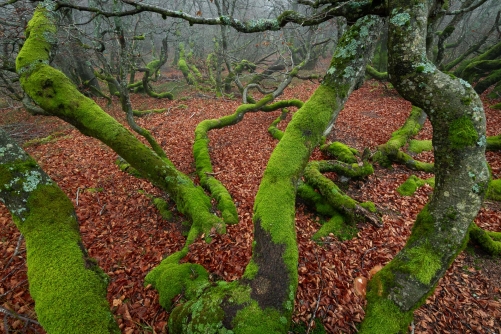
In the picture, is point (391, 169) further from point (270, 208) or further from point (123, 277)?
point (123, 277)

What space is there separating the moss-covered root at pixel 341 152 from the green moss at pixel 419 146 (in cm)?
272

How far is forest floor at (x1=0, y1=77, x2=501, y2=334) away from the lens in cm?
379

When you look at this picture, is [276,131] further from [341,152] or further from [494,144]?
[494,144]

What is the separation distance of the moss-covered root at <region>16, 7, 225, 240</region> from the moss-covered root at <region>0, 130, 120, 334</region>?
6.44 feet

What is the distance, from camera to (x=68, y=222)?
106 inches

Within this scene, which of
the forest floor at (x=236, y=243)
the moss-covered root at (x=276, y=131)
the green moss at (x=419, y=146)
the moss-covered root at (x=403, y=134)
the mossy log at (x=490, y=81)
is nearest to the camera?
the forest floor at (x=236, y=243)

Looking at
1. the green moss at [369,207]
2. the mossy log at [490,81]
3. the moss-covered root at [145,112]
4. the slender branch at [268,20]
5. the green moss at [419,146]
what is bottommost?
the moss-covered root at [145,112]

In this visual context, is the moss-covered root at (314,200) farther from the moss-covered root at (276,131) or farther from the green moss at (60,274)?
the green moss at (60,274)

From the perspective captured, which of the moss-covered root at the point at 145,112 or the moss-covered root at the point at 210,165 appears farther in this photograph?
the moss-covered root at the point at 145,112

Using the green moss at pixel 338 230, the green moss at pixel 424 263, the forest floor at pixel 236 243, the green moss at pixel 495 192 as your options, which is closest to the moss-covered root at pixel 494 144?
the forest floor at pixel 236 243

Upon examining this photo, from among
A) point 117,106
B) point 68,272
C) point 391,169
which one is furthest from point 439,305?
point 117,106

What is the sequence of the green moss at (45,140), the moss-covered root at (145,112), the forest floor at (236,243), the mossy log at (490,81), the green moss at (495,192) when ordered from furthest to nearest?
1. the moss-covered root at (145,112)
2. the mossy log at (490,81)
3. the green moss at (45,140)
4. the green moss at (495,192)
5. the forest floor at (236,243)

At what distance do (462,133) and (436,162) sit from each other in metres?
0.38

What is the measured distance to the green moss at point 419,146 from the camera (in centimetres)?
894
